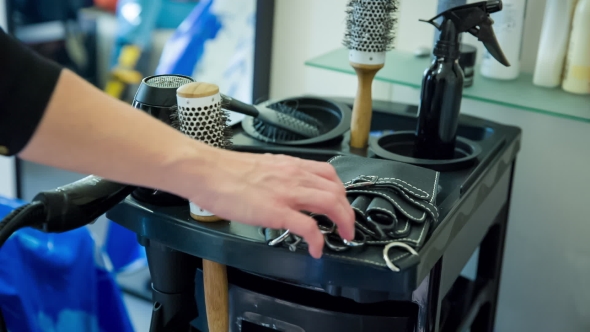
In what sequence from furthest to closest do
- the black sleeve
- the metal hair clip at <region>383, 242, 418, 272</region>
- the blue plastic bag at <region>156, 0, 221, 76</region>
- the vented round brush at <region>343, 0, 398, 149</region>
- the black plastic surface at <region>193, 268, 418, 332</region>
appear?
1. the blue plastic bag at <region>156, 0, 221, 76</region>
2. the vented round brush at <region>343, 0, 398, 149</region>
3. the black plastic surface at <region>193, 268, 418, 332</region>
4. the metal hair clip at <region>383, 242, 418, 272</region>
5. the black sleeve

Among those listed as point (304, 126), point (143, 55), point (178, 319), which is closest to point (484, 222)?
point (304, 126)

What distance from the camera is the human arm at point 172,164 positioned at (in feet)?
1.76

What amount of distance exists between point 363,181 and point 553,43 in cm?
53

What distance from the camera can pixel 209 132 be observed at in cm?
71

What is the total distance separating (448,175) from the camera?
0.86 meters

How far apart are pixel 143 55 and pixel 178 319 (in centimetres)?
108

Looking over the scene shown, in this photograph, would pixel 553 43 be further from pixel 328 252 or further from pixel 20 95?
pixel 20 95

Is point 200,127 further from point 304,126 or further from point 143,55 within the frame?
point 143,55

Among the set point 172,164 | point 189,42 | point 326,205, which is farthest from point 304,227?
point 189,42

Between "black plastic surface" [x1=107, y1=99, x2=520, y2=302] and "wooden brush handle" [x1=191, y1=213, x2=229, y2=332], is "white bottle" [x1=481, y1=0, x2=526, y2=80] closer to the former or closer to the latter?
"black plastic surface" [x1=107, y1=99, x2=520, y2=302]

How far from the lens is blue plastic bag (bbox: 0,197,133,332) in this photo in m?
1.00

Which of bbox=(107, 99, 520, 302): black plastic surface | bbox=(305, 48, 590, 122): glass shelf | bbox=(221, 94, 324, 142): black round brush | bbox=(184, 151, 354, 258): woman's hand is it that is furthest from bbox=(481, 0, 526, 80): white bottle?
bbox=(184, 151, 354, 258): woman's hand

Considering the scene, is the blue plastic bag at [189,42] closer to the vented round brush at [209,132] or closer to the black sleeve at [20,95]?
the vented round brush at [209,132]

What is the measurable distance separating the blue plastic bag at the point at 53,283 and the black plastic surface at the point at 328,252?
32 centimetres
